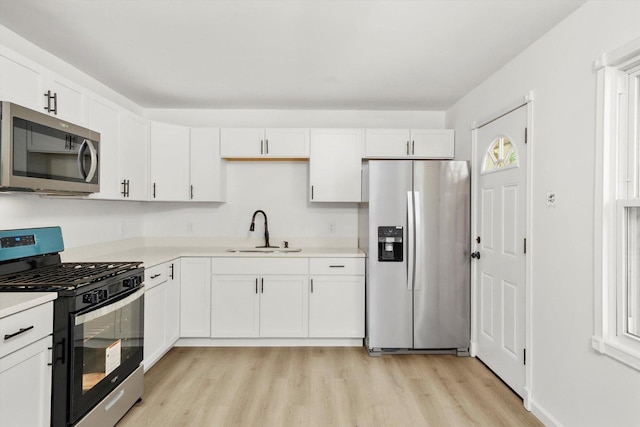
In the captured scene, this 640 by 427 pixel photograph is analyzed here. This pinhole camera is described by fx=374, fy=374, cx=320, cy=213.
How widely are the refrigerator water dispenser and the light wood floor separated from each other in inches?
36.1

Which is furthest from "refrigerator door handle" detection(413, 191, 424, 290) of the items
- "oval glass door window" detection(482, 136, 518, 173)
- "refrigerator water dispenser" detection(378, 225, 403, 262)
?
"oval glass door window" detection(482, 136, 518, 173)

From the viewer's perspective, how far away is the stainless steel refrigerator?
3.42 meters

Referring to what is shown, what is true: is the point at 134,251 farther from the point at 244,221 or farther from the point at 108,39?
the point at 108,39

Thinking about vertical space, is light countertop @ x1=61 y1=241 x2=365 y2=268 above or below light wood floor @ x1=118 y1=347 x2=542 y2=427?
above

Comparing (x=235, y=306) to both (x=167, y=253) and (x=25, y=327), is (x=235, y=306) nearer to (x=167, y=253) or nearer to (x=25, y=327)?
(x=167, y=253)

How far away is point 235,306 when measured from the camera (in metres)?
3.59

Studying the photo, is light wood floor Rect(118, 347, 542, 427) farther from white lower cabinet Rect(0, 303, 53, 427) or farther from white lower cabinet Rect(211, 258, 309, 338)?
white lower cabinet Rect(0, 303, 53, 427)

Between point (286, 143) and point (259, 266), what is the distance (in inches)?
51.0

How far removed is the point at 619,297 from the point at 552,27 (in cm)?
162

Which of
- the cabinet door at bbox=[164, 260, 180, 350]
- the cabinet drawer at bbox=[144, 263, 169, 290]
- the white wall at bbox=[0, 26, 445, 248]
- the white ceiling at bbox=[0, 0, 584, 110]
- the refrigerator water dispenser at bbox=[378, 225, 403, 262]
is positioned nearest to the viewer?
the white ceiling at bbox=[0, 0, 584, 110]

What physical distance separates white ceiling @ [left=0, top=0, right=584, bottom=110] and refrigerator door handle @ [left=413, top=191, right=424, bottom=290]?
1048 mm

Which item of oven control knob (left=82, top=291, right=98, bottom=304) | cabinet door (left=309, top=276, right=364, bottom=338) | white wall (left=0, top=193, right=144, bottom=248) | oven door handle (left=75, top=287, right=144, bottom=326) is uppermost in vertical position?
white wall (left=0, top=193, right=144, bottom=248)

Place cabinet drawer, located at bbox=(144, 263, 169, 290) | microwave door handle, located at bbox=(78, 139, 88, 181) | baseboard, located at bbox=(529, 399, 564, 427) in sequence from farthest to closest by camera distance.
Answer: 1. cabinet drawer, located at bbox=(144, 263, 169, 290)
2. microwave door handle, located at bbox=(78, 139, 88, 181)
3. baseboard, located at bbox=(529, 399, 564, 427)

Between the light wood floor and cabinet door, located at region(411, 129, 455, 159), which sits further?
cabinet door, located at region(411, 129, 455, 159)
